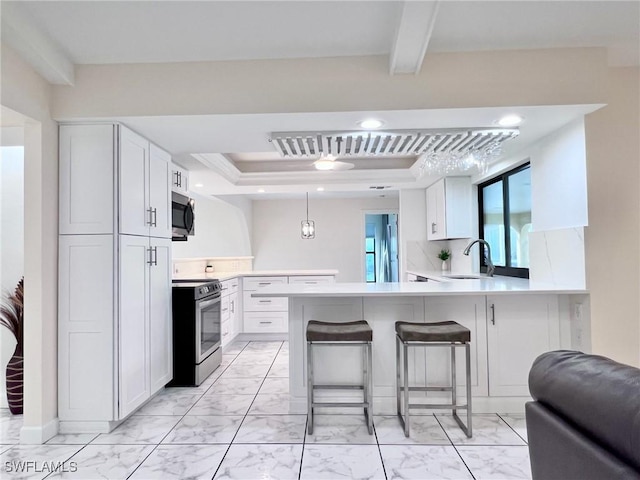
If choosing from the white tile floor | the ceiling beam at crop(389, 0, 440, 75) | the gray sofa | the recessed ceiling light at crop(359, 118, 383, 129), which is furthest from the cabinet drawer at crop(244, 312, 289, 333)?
the gray sofa

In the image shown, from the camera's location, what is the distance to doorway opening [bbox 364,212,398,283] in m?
7.58

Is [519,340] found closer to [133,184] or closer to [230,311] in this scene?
[133,184]

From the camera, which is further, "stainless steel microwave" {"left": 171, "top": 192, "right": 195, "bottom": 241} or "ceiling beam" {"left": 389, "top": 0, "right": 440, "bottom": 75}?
"stainless steel microwave" {"left": 171, "top": 192, "right": 195, "bottom": 241}

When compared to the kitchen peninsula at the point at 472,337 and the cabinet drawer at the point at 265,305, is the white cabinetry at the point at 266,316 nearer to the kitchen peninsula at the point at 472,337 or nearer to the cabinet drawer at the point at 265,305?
the cabinet drawer at the point at 265,305

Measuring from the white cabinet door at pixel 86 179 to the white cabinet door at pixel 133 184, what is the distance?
0.07 meters

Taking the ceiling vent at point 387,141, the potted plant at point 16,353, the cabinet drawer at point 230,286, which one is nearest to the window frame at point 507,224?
the ceiling vent at point 387,141

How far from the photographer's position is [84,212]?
8.19ft

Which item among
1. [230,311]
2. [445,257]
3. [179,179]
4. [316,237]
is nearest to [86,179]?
[179,179]

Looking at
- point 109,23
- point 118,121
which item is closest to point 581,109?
point 109,23

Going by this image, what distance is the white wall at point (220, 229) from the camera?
20.3 ft

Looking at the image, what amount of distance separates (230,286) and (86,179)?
2.57 meters

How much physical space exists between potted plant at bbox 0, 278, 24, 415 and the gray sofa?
10.6 feet

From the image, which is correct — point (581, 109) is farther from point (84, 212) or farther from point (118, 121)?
point (84, 212)

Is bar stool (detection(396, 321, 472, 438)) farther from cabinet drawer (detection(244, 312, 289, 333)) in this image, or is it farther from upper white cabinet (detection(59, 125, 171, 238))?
cabinet drawer (detection(244, 312, 289, 333))
